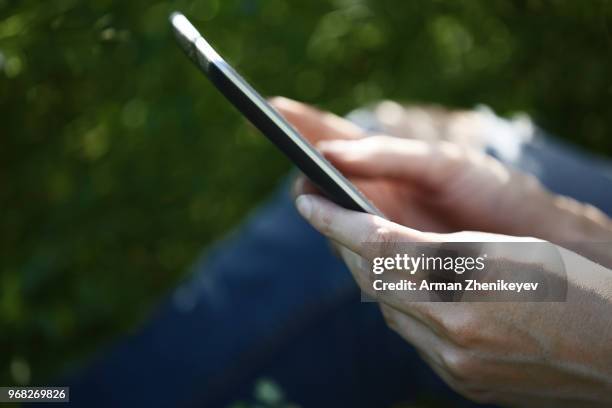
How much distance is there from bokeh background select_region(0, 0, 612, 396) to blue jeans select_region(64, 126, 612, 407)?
0.12 m

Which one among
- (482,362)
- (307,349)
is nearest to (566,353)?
(482,362)

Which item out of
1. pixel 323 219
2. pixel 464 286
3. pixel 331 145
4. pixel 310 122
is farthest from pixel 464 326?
pixel 310 122

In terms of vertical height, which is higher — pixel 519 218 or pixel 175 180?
pixel 519 218

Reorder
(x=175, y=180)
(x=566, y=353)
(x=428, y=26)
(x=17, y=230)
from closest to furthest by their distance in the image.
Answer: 1. (x=566, y=353)
2. (x=17, y=230)
3. (x=175, y=180)
4. (x=428, y=26)

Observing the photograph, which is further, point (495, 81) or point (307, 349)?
point (495, 81)

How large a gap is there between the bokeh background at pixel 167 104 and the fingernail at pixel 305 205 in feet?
1.13

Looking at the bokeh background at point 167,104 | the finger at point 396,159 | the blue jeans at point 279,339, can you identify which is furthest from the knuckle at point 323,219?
the blue jeans at point 279,339

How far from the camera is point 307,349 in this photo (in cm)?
131

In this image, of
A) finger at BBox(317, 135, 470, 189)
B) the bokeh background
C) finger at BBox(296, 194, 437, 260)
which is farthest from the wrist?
finger at BBox(296, 194, 437, 260)

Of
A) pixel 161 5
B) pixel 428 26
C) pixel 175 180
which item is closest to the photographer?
pixel 161 5

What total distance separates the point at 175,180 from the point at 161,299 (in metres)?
0.24

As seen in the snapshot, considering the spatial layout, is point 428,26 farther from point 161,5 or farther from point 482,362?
point 482,362

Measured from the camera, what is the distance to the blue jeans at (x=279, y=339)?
1293mm

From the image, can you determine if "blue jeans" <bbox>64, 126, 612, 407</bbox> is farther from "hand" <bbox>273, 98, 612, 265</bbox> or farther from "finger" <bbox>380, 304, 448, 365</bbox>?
"finger" <bbox>380, 304, 448, 365</bbox>
